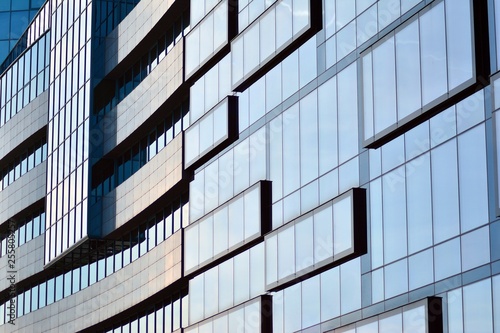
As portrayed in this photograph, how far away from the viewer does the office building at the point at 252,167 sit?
34562mm

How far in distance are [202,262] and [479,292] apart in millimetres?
19926

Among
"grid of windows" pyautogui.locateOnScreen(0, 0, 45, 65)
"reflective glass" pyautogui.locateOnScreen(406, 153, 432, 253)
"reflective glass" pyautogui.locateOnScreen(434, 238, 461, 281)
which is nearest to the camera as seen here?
"reflective glass" pyautogui.locateOnScreen(434, 238, 461, 281)

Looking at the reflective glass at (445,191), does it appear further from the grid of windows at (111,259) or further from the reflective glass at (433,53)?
the grid of windows at (111,259)

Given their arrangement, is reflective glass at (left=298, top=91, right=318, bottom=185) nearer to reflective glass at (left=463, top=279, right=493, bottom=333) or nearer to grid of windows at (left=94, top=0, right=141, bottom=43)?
reflective glass at (left=463, top=279, right=493, bottom=333)

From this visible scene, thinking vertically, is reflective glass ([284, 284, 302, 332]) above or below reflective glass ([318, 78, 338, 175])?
below

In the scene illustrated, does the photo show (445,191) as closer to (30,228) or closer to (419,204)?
(419,204)

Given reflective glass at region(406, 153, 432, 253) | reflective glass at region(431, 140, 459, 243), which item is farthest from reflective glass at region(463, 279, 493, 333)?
reflective glass at region(406, 153, 432, 253)

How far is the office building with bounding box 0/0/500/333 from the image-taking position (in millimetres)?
34562

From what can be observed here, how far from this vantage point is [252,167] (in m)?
47.4

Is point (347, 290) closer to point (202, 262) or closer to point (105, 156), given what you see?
point (202, 262)

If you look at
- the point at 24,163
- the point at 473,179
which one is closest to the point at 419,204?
the point at 473,179

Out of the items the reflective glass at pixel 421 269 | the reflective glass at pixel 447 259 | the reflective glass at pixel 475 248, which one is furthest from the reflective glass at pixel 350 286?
the reflective glass at pixel 475 248

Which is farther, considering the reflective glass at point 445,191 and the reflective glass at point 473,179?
the reflective glass at point 445,191

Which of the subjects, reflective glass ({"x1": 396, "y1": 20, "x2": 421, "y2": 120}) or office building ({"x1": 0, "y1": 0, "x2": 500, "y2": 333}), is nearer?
office building ({"x1": 0, "y1": 0, "x2": 500, "y2": 333})
